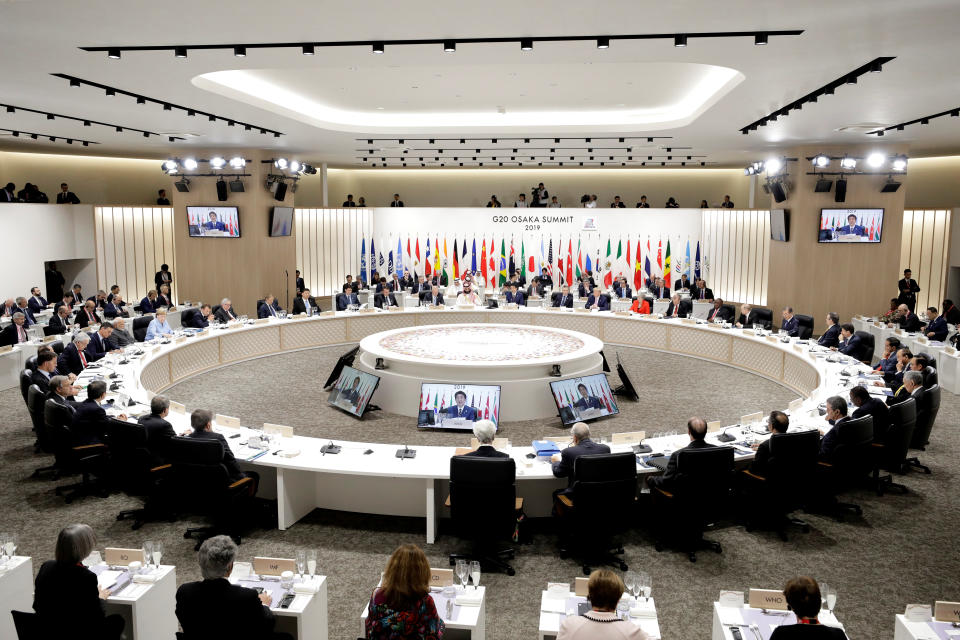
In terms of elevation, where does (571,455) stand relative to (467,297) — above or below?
below

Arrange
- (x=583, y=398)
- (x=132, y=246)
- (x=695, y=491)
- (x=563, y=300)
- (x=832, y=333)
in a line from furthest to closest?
(x=132, y=246), (x=563, y=300), (x=832, y=333), (x=583, y=398), (x=695, y=491)

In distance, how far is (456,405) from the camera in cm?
910

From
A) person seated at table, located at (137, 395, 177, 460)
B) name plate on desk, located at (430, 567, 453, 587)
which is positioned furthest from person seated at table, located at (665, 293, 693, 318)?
name plate on desk, located at (430, 567, 453, 587)

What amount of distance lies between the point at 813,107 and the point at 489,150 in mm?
8128

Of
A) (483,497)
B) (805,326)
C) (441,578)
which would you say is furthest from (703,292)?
(441,578)

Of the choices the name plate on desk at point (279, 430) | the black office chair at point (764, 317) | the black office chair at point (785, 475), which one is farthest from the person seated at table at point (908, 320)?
the name plate on desk at point (279, 430)

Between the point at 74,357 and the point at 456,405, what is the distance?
543cm

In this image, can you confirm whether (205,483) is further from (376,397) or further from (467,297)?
(467,297)

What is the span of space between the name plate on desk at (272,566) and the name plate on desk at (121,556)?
77 cm

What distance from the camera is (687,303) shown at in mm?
14836

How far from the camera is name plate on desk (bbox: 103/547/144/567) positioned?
4.31 m

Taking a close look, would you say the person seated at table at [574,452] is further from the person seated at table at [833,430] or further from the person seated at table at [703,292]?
the person seated at table at [703,292]

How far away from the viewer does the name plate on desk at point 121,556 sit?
431 cm

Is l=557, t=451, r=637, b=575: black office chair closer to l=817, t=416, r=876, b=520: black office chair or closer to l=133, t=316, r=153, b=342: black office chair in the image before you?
l=817, t=416, r=876, b=520: black office chair
